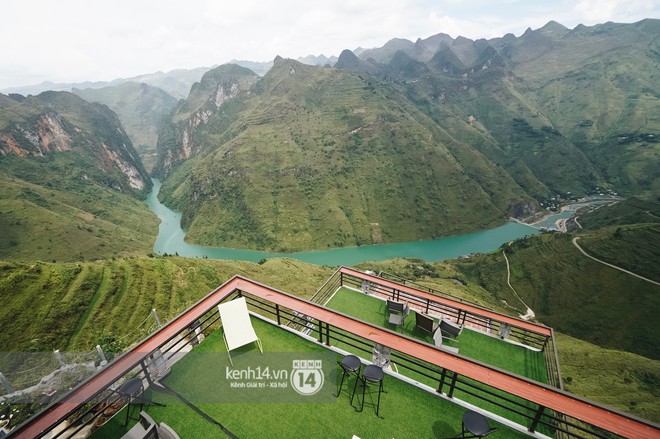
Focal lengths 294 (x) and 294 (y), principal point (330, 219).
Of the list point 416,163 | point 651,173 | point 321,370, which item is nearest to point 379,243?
point 416,163

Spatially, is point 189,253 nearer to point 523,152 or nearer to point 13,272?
point 13,272

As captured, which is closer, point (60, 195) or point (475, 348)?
point (475, 348)

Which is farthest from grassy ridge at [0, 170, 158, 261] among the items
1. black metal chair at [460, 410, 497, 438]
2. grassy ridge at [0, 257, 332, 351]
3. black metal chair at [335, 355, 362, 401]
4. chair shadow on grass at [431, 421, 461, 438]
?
black metal chair at [460, 410, 497, 438]

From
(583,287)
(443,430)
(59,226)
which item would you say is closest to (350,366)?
(443,430)

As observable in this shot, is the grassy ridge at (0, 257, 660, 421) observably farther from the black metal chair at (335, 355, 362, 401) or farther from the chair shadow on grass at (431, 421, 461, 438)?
the chair shadow on grass at (431, 421, 461, 438)

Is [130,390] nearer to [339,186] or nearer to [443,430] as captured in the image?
[443,430]

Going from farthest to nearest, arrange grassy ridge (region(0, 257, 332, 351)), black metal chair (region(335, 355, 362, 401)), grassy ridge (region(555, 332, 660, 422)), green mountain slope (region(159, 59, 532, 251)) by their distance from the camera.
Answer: green mountain slope (region(159, 59, 532, 251)), grassy ridge (region(0, 257, 332, 351)), grassy ridge (region(555, 332, 660, 422)), black metal chair (region(335, 355, 362, 401))
